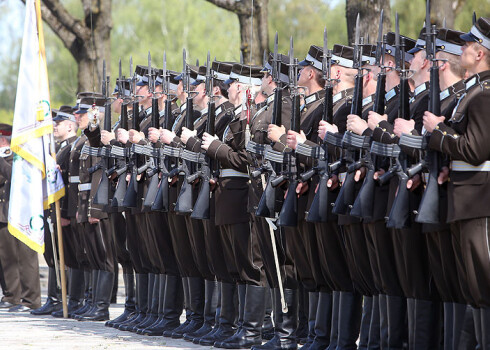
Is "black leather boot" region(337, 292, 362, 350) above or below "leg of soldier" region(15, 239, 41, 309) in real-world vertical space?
below

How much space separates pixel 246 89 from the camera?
9.38 meters

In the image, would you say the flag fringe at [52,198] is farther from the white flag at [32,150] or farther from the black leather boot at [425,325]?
the black leather boot at [425,325]

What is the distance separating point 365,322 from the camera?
24.4 feet

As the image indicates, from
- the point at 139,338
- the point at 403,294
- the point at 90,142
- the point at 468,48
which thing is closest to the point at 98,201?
the point at 90,142

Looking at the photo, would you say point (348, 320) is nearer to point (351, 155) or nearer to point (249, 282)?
point (351, 155)

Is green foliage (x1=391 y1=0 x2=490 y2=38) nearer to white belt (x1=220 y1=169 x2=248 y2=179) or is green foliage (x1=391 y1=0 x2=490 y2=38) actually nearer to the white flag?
the white flag

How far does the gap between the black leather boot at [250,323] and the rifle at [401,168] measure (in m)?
2.19

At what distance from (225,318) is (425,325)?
8.79ft

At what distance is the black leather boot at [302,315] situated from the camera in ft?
29.7

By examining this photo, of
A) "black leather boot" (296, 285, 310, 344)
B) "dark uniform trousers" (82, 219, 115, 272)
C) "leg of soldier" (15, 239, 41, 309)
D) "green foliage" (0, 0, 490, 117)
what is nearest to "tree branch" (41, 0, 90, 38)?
"leg of soldier" (15, 239, 41, 309)

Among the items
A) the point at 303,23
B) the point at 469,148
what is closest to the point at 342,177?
the point at 469,148

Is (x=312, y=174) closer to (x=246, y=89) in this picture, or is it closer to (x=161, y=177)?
(x=246, y=89)

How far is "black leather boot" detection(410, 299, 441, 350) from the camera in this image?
670 cm

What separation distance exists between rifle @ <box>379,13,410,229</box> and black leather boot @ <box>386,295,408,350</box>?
0.65 m
